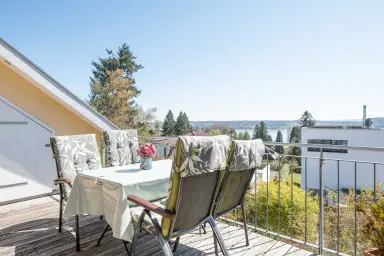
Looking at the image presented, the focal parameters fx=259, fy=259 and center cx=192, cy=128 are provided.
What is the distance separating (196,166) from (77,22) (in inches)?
517

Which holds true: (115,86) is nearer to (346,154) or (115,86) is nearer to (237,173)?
(346,154)

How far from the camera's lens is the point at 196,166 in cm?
162

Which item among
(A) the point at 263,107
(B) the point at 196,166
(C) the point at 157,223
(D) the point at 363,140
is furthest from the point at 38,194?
(A) the point at 263,107

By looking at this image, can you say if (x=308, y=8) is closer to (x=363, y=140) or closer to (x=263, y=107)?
(x=363, y=140)

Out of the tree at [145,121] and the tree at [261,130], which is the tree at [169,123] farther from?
the tree at [261,130]

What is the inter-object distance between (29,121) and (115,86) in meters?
19.4

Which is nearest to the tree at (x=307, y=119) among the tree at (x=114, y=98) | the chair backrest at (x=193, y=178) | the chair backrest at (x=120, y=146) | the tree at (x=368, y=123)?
the tree at (x=368, y=123)

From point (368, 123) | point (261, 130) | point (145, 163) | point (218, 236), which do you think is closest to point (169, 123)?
point (261, 130)

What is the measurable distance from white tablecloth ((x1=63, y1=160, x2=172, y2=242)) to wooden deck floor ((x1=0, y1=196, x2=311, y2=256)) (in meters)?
0.45

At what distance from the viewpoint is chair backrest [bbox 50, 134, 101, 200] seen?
2740mm

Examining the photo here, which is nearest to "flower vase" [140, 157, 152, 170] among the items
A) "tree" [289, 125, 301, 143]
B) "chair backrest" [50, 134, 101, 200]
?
"chair backrest" [50, 134, 101, 200]

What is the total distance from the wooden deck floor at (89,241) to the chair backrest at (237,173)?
0.60 meters

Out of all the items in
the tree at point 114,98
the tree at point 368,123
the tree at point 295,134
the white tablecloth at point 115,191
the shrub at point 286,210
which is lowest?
the shrub at point 286,210

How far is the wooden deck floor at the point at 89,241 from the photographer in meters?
2.55
